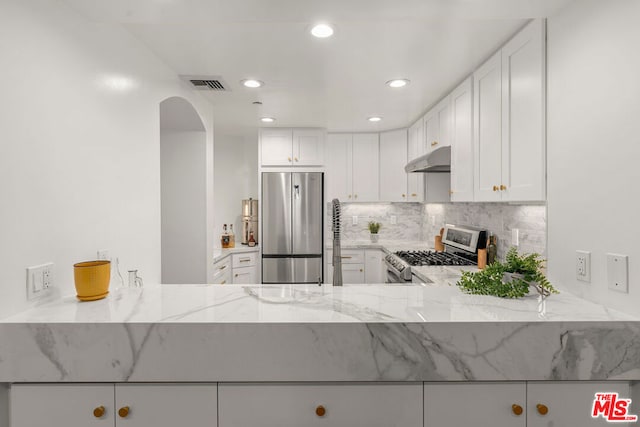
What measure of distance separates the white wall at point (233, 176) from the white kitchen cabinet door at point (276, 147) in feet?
1.90

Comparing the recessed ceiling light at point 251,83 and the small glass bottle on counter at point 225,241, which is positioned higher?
the recessed ceiling light at point 251,83

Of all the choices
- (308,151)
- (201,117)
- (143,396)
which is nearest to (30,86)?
(143,396)

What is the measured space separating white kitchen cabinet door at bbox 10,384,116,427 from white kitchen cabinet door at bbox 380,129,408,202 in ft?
12.6

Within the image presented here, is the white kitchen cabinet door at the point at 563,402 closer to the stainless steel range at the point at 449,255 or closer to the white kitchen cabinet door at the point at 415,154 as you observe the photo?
the stainless steel range at the point at 449,255

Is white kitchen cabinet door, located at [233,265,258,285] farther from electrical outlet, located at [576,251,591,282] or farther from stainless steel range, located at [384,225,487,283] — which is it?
electrical outlet, located at [576,251,591,282]

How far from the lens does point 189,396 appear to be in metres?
1.23

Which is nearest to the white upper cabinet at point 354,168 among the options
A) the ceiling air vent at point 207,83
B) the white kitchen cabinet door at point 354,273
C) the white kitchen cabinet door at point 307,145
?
the white kitchen cabinet door at point 307,145

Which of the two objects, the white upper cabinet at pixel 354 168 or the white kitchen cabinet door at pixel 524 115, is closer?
the white kitchen cabinet door at pixel 524 115

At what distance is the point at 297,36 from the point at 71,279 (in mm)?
1702

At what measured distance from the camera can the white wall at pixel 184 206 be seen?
10.4 ft

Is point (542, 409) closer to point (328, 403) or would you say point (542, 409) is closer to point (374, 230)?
point (328, 403)

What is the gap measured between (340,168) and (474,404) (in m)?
3.70

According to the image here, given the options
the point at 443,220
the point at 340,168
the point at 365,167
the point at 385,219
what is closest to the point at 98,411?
the point at 443,220

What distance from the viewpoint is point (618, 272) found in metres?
1.31
